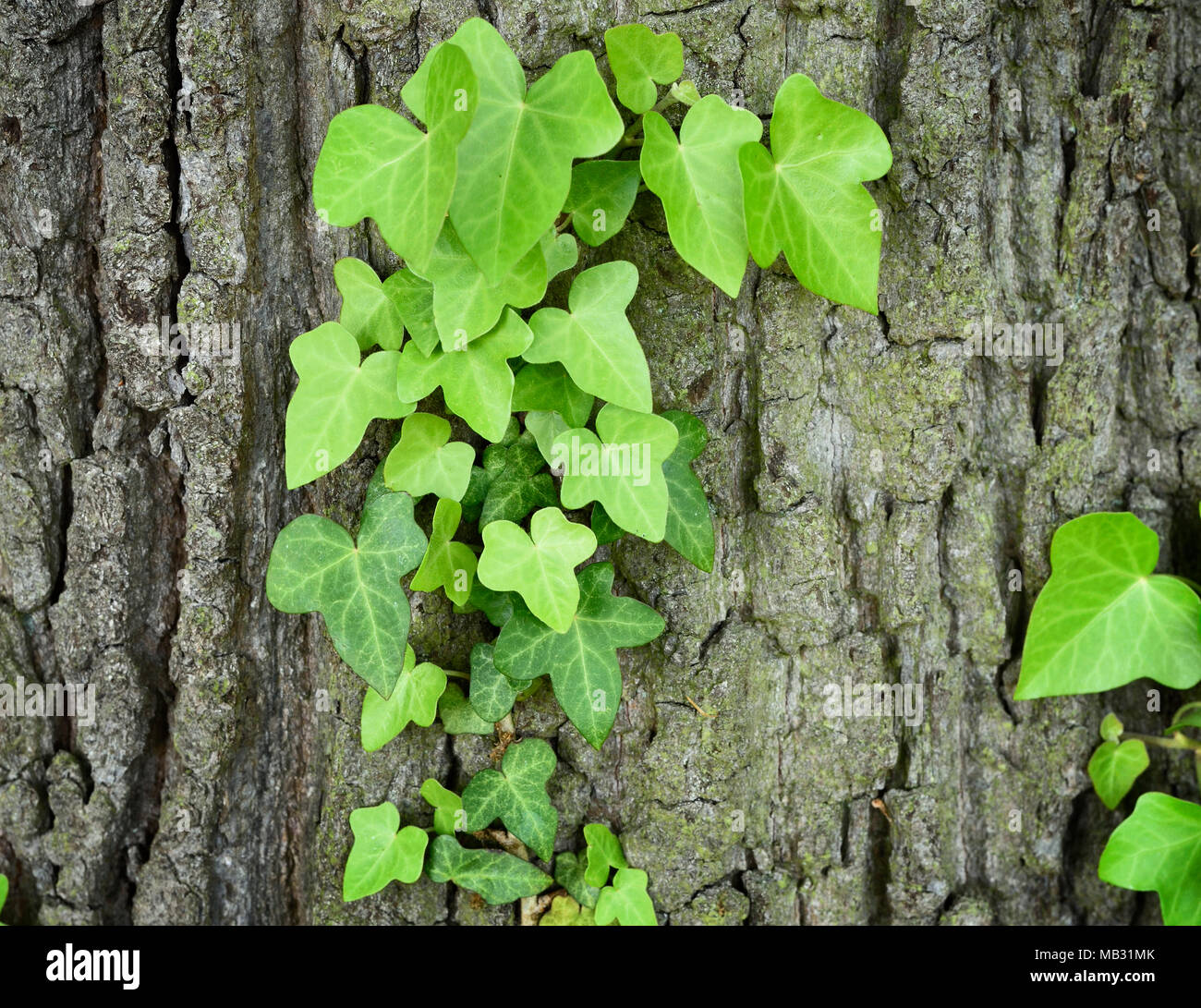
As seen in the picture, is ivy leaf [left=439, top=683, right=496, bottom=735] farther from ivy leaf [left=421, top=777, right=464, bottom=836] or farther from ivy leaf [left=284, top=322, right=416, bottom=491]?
ivy leaf [left=284, top=322, right=416, bottom=491]

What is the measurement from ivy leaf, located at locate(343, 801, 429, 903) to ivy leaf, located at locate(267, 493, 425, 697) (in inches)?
11.3

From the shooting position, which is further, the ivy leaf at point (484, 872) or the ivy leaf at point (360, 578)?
the ivy leaf at point (484, 872)

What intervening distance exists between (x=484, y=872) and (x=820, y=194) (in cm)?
109

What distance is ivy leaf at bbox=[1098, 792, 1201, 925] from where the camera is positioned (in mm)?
1189

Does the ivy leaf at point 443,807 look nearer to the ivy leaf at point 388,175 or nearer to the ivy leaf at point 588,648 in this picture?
the ivy leaf at point 588,648

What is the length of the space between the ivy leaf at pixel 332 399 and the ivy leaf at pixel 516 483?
5.8 inches

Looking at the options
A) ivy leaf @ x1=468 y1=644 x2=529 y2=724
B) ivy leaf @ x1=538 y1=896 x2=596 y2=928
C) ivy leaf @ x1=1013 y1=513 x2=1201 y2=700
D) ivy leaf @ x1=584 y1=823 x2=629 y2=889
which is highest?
ivy leaf @ x1=1013 y1=513 x2=1201 y2=700

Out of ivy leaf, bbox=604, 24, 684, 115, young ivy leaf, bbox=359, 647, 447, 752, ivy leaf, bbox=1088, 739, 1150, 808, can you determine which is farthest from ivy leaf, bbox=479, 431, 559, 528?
ivy leaf, bbox=1088, 739, 1150, 808

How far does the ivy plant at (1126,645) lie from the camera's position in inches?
46.3

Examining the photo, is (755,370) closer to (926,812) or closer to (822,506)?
(822,506)

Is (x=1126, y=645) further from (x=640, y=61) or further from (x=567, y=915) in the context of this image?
(x=640, y=61)

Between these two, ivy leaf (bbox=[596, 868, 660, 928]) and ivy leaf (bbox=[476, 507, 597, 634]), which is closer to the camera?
ivy leaf (bbox=[476, 507, 597, 634])

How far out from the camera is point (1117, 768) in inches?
49.6

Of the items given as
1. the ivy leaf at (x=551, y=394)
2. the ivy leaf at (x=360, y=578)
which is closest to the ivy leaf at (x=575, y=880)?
Result: the ivy leaf at (x=360, y=578)
